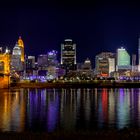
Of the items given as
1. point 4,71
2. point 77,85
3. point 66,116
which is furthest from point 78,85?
point 66,116

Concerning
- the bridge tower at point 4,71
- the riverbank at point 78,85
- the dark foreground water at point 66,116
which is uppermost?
the bridge tower at point 4,71

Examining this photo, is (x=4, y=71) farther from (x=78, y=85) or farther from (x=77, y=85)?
(x=78, y=85)

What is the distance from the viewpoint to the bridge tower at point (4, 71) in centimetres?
14100

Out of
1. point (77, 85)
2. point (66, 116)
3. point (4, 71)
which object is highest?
point (4, 71)

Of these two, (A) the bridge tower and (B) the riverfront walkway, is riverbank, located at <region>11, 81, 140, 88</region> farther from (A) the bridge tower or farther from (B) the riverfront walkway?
(A) the bridge tower

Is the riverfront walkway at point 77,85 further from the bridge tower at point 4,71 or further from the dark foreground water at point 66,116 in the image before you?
the dark foreground water at point 66,116

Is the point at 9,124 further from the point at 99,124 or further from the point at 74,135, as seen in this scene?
the point at 74,135

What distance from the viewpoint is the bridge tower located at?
141000 millimetres

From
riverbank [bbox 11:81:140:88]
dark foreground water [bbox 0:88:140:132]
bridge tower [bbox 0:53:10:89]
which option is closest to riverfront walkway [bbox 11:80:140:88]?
riverbank [bbox 11:81:140:88]

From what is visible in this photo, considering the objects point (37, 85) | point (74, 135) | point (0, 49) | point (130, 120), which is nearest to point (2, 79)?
point (37, 85)

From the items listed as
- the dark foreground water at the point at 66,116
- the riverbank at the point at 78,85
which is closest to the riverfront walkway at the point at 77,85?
the riverbank at the point at 78,85

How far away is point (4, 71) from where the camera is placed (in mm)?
155375

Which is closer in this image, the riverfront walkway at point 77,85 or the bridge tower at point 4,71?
the bridge tower at point 4,71

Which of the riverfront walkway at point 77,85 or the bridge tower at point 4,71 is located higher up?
the bridge tower at point 4,71
